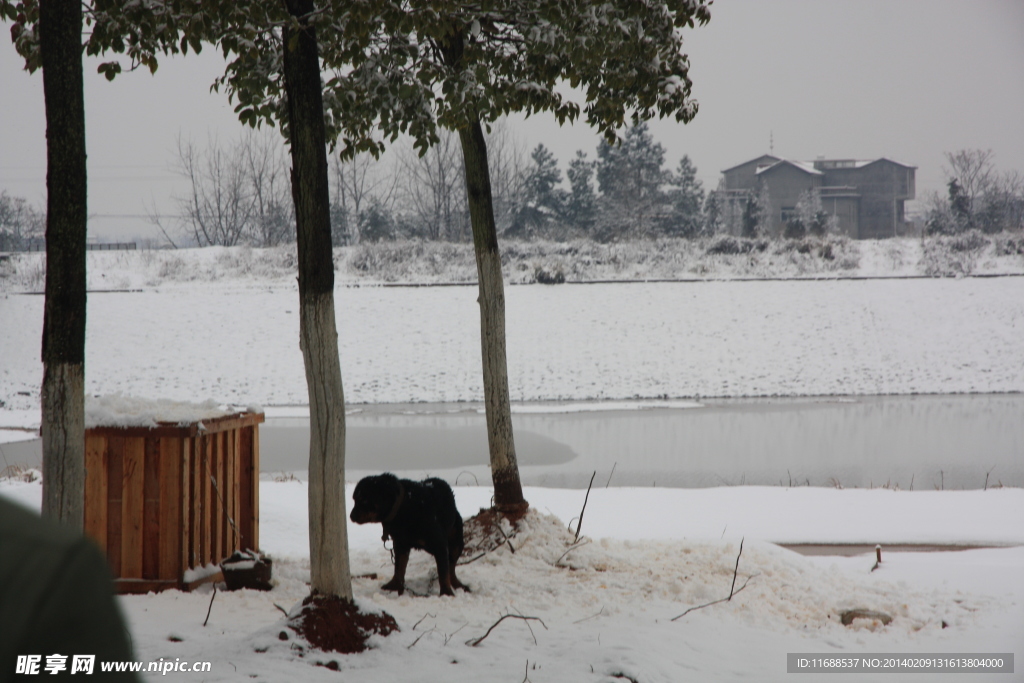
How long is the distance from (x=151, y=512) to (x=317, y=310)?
6.20ft

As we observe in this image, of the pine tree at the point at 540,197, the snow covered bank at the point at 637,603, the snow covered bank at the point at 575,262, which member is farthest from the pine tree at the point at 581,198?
the snow covered bank at the point at 637,603

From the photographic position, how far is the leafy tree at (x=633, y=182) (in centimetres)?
4656

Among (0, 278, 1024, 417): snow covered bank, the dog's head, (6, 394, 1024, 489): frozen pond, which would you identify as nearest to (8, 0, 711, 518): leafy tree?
the dog's head

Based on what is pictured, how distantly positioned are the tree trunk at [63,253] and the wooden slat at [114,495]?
1.54 m

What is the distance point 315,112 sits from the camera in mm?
4039

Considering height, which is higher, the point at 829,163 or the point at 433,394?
the point at 829,163

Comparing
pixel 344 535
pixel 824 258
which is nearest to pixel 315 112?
pixel 344 535

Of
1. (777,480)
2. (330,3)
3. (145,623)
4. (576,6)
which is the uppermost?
(576,6)

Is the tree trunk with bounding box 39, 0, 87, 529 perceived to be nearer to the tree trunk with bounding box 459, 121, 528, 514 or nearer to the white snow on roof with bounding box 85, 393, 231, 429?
the white snow on roof with bounding box 85, 393, 231, 429

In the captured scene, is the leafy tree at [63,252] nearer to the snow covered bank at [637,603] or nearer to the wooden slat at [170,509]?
the snow covered bank at [637,603]

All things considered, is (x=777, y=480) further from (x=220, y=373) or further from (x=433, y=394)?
(x=220, y=373)

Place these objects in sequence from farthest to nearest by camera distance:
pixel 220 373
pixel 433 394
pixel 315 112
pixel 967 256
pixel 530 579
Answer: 1. pixel 967 256
2. pixel 220 373
3. pixel 433 394
4. pixel 530 579
5. pixel 315 112

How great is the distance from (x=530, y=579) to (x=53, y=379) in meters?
3.36

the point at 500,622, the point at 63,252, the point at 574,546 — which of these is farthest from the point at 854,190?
the point at 63,252
